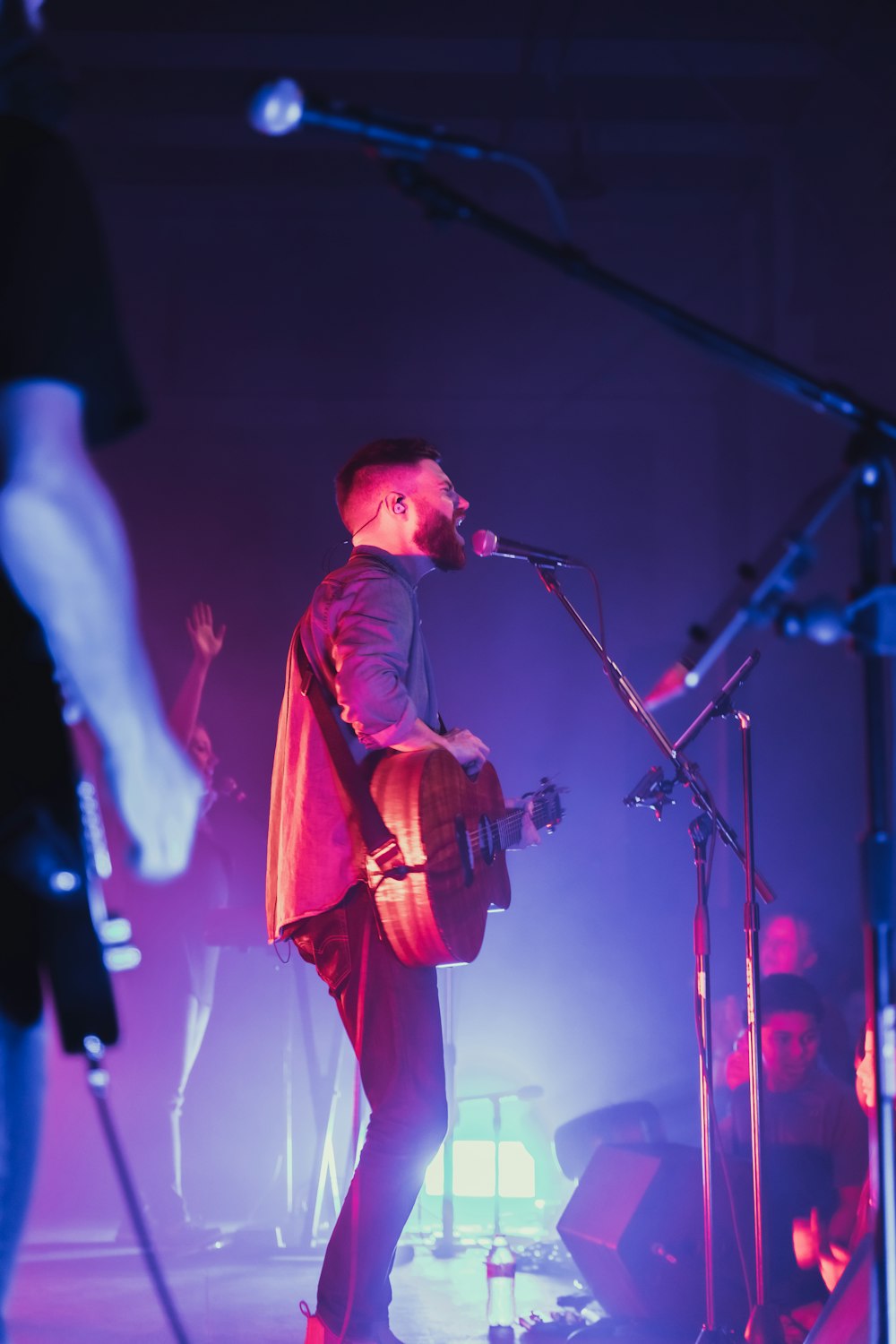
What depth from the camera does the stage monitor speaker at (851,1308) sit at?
252cm

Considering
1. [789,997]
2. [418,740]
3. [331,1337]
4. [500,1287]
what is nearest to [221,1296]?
[500,1287]

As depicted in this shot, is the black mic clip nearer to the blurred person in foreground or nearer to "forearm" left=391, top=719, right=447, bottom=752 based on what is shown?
"forearm" left=391, top=719, right=447, bottom=752

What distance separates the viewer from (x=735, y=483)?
22.8ft

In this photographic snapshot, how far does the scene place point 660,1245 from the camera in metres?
3.89

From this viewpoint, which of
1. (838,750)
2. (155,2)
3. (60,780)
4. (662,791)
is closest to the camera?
(60,780)

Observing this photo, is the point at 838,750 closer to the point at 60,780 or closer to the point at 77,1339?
the point at 77,1339

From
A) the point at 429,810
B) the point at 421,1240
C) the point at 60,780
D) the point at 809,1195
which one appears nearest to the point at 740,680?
the point at 429,810

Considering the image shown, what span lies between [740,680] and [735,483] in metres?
3.68

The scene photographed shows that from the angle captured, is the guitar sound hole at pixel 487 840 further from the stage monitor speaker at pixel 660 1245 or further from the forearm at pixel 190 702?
the forearm at pixel 190 702

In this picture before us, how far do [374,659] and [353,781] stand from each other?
284mm

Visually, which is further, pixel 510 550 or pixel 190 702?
pixel 190 702

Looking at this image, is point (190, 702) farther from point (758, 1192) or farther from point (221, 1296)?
point (758, 1192)

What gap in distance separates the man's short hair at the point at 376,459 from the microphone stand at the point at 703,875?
1.48ft

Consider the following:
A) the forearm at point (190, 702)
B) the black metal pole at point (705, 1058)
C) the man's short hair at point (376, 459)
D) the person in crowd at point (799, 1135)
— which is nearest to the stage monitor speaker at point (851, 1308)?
the black metal pole at point (705, 1058)
